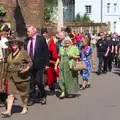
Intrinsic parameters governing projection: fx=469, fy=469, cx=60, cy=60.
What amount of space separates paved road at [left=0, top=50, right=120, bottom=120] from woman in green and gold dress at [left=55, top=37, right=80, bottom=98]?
282 millimetres

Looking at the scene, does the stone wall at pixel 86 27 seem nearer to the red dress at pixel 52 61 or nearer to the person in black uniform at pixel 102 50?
the person in black uniform at pixel 102 50

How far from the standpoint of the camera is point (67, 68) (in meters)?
11.7

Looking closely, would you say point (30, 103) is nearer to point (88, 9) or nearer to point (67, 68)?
point (67, 68)

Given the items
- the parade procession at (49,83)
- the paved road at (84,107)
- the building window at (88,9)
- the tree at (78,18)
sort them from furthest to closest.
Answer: the building window at (88,9), the tree at (78,18), the parade procession at (49,83), the paved road at (84,107)

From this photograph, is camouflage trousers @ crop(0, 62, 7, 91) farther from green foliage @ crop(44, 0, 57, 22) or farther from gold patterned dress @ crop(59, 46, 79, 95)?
green foliage @ crop(44, 0, 57, 22)

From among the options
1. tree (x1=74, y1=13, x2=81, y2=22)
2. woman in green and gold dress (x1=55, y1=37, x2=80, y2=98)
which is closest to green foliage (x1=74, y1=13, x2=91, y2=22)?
tree (x1=74, y1=13, x2=81, y2=22)

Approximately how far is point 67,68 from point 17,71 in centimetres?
257

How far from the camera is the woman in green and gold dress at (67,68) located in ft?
38.3

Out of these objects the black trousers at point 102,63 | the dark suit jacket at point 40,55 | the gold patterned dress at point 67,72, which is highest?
the dark suit jacket at point 40,55

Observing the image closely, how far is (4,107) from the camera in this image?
10.5 metres

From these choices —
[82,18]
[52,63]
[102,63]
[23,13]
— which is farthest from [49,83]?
[82,18]

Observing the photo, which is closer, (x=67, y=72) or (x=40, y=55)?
(x=40, y=55)

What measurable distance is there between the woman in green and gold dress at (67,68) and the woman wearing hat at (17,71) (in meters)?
2.32

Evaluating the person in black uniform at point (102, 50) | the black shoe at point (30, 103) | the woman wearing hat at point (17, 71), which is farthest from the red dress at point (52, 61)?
the person in black uniform at point (102, 50)
